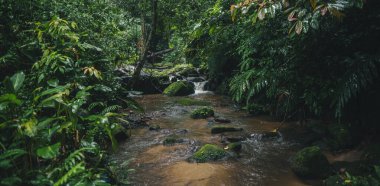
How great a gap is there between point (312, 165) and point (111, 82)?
347 cm

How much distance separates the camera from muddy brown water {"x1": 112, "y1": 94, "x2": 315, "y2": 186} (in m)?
4.70

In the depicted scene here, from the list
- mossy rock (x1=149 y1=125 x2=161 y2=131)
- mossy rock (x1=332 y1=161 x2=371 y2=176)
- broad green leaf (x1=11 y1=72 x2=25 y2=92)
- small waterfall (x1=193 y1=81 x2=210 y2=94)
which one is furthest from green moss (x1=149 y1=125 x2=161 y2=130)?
small waterfall (x1=193 y1=81 x2=210 y2=94)

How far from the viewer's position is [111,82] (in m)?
5.38

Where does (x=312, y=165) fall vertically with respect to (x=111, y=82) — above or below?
below

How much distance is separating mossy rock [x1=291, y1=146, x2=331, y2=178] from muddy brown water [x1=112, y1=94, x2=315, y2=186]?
15 cm

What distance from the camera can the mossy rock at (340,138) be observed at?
543cm

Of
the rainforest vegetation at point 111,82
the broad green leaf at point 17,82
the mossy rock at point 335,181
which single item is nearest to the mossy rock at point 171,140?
the rainforest vegetation at point 111,82

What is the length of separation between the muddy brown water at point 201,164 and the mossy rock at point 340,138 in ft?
2.24

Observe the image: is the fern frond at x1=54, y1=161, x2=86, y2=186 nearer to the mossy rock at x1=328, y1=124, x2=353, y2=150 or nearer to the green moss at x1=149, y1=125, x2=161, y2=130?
the mossy rock at x1=328, y1=124, x2=353, y2=150

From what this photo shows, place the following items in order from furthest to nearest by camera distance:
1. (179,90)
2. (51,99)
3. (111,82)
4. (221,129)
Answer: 1. (179,90)
2. (221,129)
3. (111,82)
4. (51,99)

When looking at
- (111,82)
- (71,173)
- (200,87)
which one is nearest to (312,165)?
(111,82)

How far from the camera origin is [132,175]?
15.9 feet

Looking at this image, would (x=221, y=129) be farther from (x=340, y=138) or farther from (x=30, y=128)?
(x=30, y=128)

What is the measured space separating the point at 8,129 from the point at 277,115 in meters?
6.58
